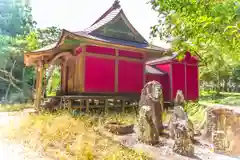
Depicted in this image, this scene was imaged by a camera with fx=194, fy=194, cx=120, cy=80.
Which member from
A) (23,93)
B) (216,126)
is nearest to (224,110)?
(216,126)

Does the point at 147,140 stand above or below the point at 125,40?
below

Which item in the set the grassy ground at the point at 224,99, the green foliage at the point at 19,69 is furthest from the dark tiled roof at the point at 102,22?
the grassy ground at the point at 224,99

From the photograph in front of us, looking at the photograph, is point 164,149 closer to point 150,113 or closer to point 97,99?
point 150,113

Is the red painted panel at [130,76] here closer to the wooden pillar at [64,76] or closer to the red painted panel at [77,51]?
the red painted panel at [77,51]

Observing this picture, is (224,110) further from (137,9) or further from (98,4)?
(98,4)

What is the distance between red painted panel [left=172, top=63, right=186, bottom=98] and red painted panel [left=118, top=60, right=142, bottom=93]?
3.93 meters

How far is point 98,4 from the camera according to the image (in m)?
4.29

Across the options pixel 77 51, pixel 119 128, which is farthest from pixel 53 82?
pixel 119 128

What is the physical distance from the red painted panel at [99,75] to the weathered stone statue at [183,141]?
5312 millimetres

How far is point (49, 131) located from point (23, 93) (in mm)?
11527

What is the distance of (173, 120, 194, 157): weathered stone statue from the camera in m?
4.26

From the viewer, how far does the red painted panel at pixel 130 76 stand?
9.77m

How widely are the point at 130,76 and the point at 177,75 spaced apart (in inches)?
195

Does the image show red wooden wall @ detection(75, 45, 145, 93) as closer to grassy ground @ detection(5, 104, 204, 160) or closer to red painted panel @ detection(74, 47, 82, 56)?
red painted panel @ detection(74, 47, 82, 56)
